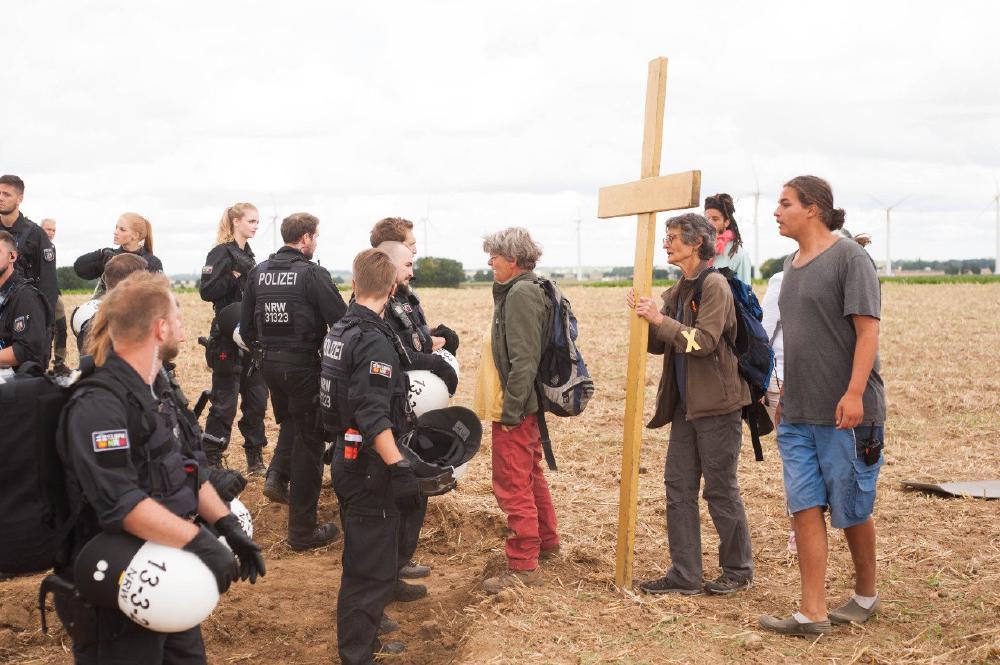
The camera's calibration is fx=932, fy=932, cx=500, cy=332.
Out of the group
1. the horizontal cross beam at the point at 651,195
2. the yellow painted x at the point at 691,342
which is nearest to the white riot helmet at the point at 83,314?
the horizontal cross beam at the point at 651,195

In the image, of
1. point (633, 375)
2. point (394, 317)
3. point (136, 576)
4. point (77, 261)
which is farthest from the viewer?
point (77, 261)

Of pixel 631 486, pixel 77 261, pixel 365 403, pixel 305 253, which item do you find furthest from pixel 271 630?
pixel 77 261

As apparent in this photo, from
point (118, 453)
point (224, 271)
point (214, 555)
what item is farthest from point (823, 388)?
point (224, 271)

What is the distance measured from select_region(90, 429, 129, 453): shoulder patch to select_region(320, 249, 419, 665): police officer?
1557mm

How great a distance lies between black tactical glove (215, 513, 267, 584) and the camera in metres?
3.72

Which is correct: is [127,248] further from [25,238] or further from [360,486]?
[360,486]

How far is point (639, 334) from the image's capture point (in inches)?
219

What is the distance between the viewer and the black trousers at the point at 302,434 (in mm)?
6859

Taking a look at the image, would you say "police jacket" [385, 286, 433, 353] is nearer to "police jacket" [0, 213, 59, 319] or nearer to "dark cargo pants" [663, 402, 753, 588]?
"dark cargo pants" [663, 402, 753, 588]

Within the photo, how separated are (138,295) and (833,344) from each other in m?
3.44

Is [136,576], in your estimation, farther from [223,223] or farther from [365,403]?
[223,223]

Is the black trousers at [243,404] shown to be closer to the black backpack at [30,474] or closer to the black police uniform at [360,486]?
the black police uniform at [360,486]

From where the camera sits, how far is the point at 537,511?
632 centimetres

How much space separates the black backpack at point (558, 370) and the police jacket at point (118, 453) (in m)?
2.66
